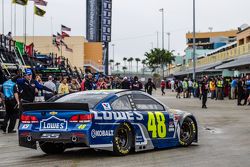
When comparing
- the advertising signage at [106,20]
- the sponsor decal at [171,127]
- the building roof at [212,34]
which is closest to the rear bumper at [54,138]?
the sponsor decal at [171,127]

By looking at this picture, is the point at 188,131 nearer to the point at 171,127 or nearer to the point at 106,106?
the point at 171,127

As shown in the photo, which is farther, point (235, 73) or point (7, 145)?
point (235, 73)

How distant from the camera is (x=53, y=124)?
1027 centimetres

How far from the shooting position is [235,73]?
167 ft

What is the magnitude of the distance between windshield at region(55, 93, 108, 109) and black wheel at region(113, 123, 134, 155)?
Answer: 66cm

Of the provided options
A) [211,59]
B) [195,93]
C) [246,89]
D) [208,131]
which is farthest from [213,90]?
[208,131]

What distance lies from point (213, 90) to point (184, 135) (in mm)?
28470

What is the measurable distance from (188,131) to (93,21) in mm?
39370

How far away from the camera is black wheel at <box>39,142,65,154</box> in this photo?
11.1 m

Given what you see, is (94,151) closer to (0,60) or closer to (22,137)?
(22,137)

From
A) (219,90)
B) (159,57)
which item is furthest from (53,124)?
(159,57)

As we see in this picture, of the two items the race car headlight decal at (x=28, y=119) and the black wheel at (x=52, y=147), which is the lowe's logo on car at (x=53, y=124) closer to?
the race car headlight decal at (x=28, y=119)

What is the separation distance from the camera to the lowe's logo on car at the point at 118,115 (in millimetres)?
10204

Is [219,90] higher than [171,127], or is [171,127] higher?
[219,90]
